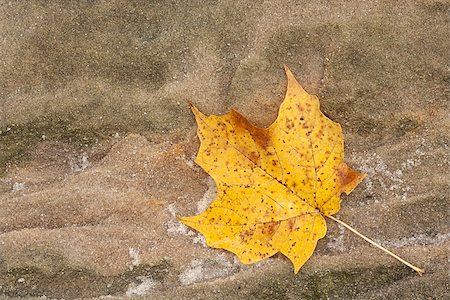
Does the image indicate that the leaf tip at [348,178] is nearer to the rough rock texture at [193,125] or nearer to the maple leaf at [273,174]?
the maple leaf at [273,174]

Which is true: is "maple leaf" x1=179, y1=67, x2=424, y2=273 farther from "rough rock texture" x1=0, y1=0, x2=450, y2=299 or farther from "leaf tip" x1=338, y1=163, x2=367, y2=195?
"rough rock texture" x1=0, y1=0, x2=450, y2=299

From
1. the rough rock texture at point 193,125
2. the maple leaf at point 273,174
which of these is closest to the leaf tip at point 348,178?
the maple leaf at point 273,174

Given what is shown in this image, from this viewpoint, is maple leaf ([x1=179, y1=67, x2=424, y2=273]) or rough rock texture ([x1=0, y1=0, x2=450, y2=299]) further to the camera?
rough rock texture ([x1=0, y1=0, x2=450, y2=299])

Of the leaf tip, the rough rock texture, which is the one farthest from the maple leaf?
the rough rock texture

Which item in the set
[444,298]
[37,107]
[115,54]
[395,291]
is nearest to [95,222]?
[37,107]

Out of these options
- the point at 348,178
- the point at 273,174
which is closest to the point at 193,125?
the point at 273,174
